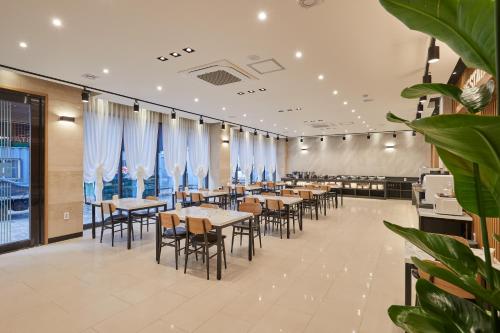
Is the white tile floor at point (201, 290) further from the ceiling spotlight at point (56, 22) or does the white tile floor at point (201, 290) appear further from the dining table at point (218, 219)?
the ceiling spotlight at point (56, 22)

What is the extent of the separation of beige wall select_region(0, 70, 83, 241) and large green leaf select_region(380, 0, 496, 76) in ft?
21.2

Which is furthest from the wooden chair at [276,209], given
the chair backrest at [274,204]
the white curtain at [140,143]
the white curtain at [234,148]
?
the white curtain at [234,148]

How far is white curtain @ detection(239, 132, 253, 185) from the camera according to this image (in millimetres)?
12617

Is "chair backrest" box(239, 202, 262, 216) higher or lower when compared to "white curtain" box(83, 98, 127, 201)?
lower

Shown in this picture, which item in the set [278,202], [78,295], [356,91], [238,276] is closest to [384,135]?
[356,91]

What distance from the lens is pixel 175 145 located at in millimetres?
8992

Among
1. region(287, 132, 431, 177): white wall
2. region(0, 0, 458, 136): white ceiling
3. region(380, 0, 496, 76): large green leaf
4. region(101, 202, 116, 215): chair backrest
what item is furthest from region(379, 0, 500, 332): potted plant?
region(287, 132, 431, 177): white wall

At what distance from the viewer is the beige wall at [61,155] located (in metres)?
5.36

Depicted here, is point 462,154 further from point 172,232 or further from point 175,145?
Result: point 175,145

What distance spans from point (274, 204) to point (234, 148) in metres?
6.60

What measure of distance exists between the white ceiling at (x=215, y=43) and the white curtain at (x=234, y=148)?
5488mm

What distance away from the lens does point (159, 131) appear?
28.6 ft

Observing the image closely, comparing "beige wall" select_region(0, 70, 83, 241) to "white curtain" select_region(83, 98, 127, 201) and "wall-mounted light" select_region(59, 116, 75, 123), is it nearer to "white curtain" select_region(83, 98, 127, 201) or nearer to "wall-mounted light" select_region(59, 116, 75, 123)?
"wall-mounted light" select_region(59, 116, 75, 123)

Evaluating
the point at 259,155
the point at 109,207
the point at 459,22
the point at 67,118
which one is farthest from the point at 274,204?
the point at 259,155
